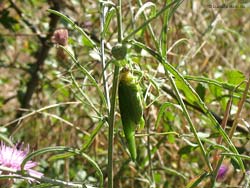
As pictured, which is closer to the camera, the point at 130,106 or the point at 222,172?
the point at 130,106

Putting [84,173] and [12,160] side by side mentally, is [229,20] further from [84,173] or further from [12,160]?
[12,160]

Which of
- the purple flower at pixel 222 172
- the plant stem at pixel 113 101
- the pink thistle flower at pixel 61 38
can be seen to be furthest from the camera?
the purple flower at pixel 222 172

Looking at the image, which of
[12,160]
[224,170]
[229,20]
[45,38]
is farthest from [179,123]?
[229,20]

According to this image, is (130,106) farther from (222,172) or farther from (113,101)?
(222,172)

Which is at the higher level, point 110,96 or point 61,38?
point 61,38

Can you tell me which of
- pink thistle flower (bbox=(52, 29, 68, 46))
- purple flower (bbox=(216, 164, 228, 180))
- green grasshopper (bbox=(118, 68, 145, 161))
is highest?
pink thistle flower (bbox=(52, 29, 68, 46))

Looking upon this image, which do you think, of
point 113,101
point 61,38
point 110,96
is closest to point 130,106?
point 113,101

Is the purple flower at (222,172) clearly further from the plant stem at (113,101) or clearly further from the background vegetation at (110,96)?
the plant stem at (113,101)

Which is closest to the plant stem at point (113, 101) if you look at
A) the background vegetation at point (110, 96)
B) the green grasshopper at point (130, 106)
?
the green grasshopper at point (130, 106)

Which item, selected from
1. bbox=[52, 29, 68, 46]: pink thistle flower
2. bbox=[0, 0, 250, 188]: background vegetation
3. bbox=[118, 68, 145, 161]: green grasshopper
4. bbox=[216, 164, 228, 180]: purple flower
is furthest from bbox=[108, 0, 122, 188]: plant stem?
bbox=[216, 164, 228, 180]: purple flower

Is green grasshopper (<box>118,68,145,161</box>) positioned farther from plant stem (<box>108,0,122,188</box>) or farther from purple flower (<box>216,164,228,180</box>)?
purple flower (<box>216,164,228,180</box>)

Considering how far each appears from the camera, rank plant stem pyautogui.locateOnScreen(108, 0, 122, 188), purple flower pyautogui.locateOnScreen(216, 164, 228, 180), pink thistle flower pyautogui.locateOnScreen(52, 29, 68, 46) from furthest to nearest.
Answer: purple flower pyautogui.locateOnScreen(216, 164, 228, 180) < pink thistle flower pyautogui.locateOnScreen(52, 29, 68, 46) < plant stem pyautogui.locateOnScreen(108, 0, 122, 188)
